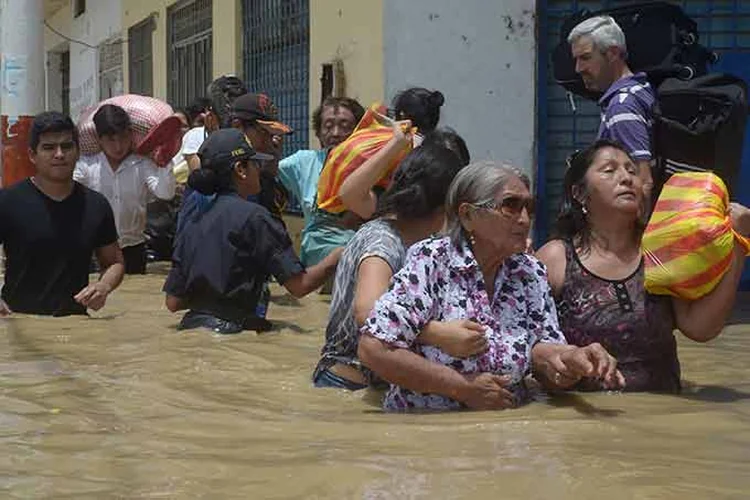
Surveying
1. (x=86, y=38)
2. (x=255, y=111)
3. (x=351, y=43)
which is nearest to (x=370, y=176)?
(x=255, y=111)

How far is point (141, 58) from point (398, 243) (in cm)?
1644

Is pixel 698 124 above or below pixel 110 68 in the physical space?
below

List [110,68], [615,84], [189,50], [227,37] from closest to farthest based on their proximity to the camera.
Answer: [615,84], [227,37], [189,50], [110,68]

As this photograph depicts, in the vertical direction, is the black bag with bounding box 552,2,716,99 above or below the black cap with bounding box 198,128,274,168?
above

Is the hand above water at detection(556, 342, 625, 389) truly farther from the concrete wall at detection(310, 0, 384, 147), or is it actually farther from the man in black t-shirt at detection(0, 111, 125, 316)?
the concrete wall at detection(310, 0, 384, 147)

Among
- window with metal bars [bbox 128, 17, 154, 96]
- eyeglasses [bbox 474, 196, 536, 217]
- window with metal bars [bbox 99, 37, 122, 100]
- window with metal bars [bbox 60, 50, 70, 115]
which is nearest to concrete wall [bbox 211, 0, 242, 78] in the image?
window with metal bars [bbox 128, 17, 154, 96]

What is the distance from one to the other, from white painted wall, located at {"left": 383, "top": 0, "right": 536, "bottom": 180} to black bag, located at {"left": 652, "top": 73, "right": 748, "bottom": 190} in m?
3.70

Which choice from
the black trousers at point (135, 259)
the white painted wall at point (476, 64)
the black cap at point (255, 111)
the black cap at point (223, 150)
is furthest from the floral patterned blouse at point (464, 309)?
the black trousers at point (135, 259)

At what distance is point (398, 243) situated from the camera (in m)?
5.05

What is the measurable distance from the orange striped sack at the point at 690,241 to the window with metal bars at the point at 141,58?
50.6 ft

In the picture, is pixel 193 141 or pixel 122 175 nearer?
pixel 122 175

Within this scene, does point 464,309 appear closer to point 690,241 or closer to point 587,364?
point 587,364

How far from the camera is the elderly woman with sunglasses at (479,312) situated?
4645 millimetres

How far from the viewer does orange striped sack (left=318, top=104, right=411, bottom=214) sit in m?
6.59
